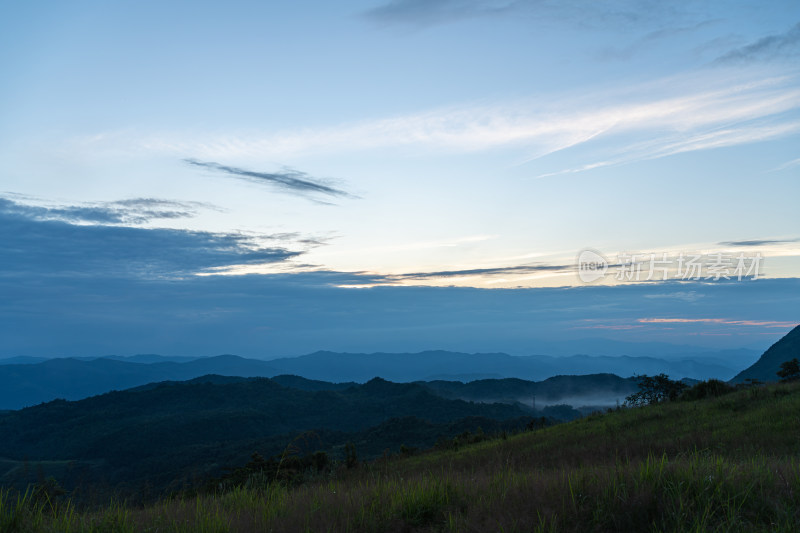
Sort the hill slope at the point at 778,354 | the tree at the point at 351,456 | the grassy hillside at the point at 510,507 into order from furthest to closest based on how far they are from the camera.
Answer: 1. the hill slope at the point at 778,354
2. the tree at the point at 351,456
3. the grassy hillside at the point at 510,507

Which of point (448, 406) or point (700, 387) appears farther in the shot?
point (448, 406)

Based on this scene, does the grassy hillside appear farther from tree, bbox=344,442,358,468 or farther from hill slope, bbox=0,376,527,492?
hill slope, bbox=0,376,527,492

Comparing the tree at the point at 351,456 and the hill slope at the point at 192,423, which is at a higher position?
the tree at the point at 351,456

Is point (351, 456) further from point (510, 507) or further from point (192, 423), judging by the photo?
point (192, 423)

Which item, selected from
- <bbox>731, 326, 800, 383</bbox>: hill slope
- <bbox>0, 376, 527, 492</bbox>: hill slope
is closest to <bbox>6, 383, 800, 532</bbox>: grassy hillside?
<bbox>0, 376, 527, 492</bbox>: hill slope

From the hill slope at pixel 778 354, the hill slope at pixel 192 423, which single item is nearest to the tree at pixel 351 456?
the hill slope at pixel 192 423

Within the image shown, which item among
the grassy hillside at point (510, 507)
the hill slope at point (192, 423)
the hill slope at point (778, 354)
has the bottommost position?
the hill slope at point (192, 423)

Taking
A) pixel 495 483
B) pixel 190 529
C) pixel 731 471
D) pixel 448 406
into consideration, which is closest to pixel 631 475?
pixel 731 471

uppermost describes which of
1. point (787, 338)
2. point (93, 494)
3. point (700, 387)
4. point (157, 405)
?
point (93, 494)

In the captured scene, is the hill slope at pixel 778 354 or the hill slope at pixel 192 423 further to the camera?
the hill slope at pixel 778 354

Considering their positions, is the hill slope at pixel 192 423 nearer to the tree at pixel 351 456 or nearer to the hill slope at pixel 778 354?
the tree at pixel 351 456

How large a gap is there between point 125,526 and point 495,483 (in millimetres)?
4578

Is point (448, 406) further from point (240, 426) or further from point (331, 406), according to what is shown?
point (240, 426)

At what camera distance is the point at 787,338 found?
625ft
